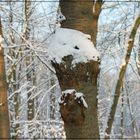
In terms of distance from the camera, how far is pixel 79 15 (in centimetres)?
264

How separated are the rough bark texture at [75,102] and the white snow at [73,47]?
0.03 meters

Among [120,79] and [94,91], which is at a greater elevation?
[120,79]

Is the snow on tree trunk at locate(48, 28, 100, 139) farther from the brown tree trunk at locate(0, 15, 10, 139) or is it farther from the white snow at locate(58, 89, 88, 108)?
the brown tree trunk at locate(0, 15, 10, 139)

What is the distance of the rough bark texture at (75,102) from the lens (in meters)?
2.50

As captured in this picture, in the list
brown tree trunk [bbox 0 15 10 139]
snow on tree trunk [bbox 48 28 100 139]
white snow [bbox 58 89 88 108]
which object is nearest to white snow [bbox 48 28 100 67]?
snow on tree trunk [bbox 48 28 100 139]

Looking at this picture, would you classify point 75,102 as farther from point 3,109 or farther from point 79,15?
point 3,109

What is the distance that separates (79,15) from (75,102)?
Result: 1.82 feet

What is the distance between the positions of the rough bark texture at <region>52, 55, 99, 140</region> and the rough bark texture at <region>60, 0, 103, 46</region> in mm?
241

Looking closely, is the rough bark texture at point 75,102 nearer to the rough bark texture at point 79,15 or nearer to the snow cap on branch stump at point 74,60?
the snow cap on branch stump at point 74,60

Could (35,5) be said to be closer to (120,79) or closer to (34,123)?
(34,123)

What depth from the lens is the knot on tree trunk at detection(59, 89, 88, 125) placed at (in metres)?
2.49

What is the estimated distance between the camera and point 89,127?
8.32ft

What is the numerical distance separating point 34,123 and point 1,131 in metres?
6.36

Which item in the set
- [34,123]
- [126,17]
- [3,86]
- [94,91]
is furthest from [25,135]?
[94,91]
